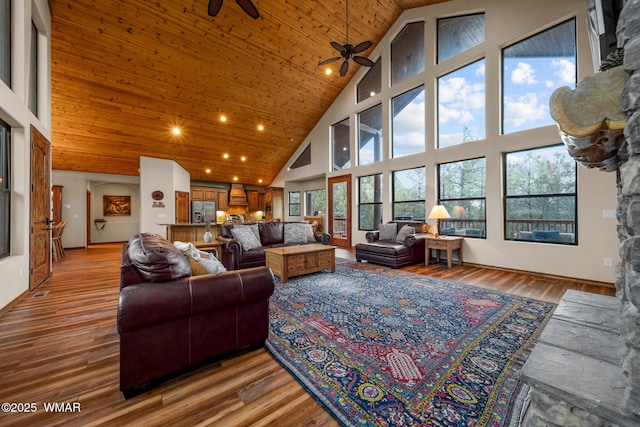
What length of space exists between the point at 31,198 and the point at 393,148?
681 cm

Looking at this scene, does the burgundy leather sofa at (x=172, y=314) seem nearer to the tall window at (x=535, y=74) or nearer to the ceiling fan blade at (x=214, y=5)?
the ceiling fan blade at (x=214, y=5)

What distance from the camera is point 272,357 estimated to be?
1.94 meters

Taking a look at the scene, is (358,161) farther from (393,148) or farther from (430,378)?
(430,378)

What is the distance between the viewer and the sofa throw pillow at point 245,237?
14.9 feet

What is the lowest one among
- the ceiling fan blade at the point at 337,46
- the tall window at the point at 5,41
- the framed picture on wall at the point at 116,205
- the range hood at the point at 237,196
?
the framed picture on wall at the point at 116,205

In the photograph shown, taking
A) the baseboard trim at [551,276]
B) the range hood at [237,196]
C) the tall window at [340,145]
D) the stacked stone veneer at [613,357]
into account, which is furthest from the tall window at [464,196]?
the range hood at [237,196]

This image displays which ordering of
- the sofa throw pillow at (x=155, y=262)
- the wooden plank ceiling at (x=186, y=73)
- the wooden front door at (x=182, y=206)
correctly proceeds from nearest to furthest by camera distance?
the sofa throw pillow at (x=155, y=262) → the wooden plank ceiling at (x=186, y=73) → the wooden front door at (x=182, y=206)

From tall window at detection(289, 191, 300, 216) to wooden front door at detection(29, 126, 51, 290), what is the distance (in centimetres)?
739

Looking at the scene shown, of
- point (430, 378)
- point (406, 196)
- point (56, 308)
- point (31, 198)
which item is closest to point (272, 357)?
point (430, 378)

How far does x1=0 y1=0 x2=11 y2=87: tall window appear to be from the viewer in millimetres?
A: 2931

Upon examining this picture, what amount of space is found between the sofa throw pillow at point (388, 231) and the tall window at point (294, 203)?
5.43 metres

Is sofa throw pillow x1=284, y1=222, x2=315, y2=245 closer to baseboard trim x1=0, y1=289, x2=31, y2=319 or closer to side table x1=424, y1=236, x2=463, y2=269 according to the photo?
side table x1=424, y1=236, x2=463, y2=269

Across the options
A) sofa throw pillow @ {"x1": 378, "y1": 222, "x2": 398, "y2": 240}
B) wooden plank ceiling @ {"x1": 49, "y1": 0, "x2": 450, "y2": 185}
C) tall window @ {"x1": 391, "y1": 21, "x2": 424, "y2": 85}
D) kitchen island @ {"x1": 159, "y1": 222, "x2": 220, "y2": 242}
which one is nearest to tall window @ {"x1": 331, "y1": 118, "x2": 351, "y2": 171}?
wooden plank ceiling @ {"x1": 49, "y1": 0, "x2": 450, "y2": 185}

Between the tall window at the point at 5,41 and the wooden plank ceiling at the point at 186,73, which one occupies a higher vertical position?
the wooden plank ceiling at the point at 186,73
